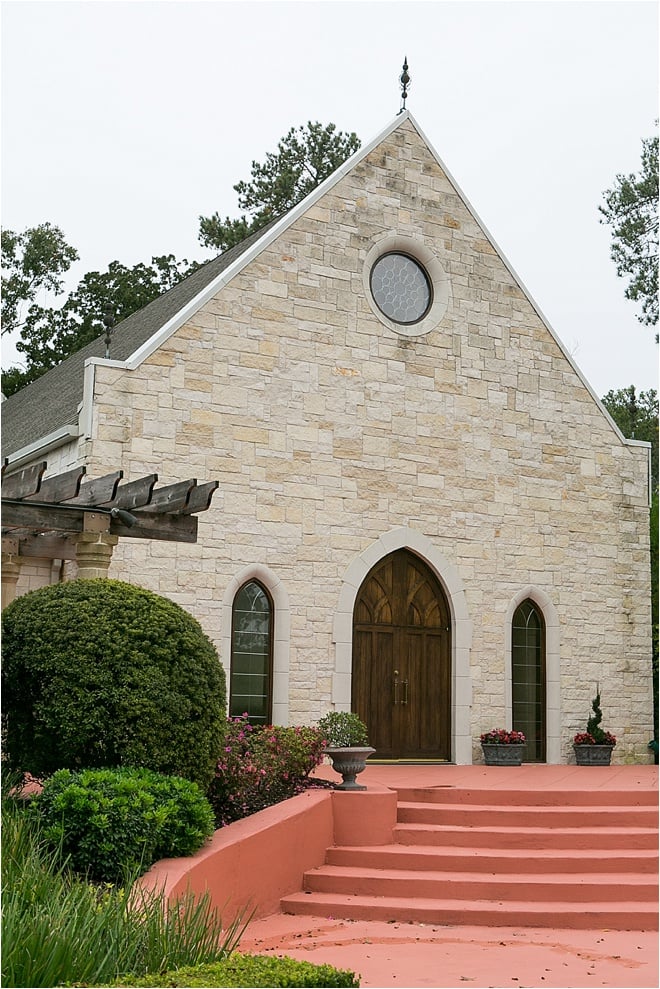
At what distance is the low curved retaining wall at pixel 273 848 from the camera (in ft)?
27.9

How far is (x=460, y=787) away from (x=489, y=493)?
5.86 m

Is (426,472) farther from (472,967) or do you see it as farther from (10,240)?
(10,240)

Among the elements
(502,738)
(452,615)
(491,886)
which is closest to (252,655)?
(452,615)

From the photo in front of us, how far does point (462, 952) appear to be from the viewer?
8.29m

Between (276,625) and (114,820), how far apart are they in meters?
6.85

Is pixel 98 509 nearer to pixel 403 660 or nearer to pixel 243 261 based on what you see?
pixel 243 261

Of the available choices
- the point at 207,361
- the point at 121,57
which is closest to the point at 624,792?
the point at 207,361

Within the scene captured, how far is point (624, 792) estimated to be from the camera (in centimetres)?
1189

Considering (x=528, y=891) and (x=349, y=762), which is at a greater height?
(x=349, y=762)

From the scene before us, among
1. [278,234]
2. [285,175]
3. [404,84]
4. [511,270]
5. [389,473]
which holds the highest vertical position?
[285,175]

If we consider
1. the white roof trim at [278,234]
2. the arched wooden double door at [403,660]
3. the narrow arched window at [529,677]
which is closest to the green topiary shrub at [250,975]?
the white roof trim at [278,234]

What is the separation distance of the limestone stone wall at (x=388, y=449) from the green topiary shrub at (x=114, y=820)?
5.67 meters

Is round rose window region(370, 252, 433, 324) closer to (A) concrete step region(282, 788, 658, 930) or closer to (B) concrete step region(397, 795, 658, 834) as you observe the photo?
(A) concrete step region(282, 788, 658, 930)

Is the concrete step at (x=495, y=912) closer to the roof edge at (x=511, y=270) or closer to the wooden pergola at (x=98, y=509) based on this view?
the wooden pergola at (x=98, y=509)
